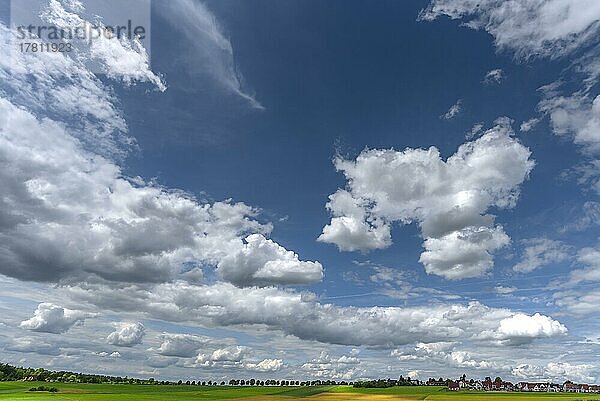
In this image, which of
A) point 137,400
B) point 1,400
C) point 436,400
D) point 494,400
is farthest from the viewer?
point 494,400

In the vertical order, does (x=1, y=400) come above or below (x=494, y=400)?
above

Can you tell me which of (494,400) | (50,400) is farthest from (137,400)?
(494,400)

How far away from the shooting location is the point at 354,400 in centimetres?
17212

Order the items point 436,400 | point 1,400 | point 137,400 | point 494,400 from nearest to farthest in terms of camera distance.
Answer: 1. point 1,400
2. point 137,400
3. point 436,400
4. point 494,400

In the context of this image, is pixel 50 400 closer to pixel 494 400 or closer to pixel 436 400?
pixel 436 400

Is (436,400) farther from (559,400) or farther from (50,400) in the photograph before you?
(50,400)

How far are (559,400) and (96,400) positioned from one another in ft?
556

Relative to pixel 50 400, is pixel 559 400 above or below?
below

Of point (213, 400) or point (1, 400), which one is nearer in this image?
point (1, 400)

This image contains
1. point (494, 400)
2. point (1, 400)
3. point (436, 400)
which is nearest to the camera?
point (1, 400)

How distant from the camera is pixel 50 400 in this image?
5935 inches

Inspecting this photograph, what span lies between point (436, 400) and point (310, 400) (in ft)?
155

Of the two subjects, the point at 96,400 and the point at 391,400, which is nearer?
the point at 96,400

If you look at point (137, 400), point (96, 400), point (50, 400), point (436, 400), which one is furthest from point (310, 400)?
point (50, 400)
